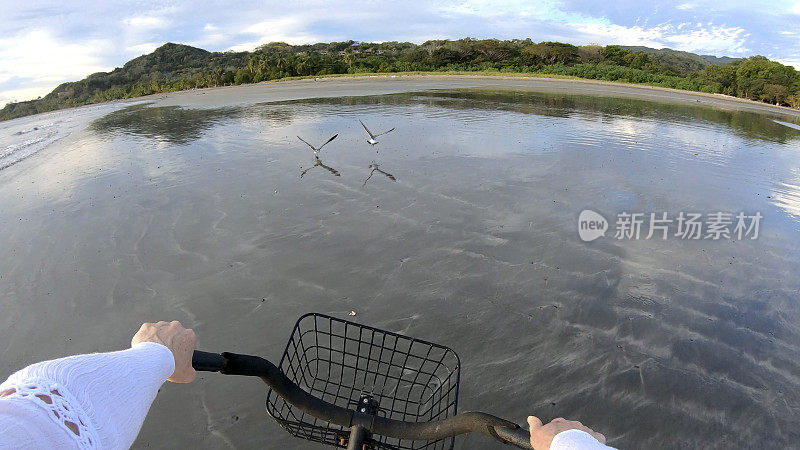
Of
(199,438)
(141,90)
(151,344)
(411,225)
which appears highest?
(141,90)

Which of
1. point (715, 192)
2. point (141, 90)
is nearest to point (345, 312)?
point (715, 192)

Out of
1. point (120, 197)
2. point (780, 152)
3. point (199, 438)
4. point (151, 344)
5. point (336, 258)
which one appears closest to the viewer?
point (151, 344)

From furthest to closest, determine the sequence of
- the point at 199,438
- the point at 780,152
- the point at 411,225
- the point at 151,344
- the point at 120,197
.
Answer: the point at 780,152, the point at 120,197, the point at 411,225, the point at 199,438, the point at 151,344

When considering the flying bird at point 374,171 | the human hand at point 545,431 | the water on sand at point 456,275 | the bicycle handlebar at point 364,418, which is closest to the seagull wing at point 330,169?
the water on sand at point 456,275

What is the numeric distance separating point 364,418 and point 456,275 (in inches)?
140

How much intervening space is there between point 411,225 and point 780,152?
1217cm

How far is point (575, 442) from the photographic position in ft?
3.52

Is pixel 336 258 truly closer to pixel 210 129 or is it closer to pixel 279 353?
pixel 279 353

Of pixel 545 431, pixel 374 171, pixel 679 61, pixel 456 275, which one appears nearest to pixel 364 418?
pixel 545 431

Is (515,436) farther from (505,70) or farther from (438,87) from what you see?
(505,70)

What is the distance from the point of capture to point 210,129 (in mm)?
14453

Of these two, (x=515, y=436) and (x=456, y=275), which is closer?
(x=515, y=436)

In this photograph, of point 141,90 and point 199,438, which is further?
point 141,90

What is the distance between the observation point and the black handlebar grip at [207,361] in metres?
1.46
